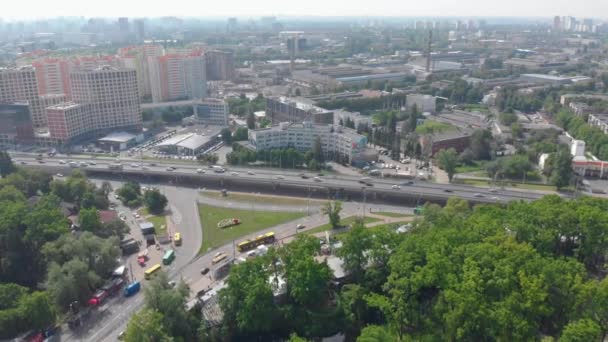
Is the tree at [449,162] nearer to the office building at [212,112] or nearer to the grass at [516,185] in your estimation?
the grass at [516,185]

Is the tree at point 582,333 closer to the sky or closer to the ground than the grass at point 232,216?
closer to the sky

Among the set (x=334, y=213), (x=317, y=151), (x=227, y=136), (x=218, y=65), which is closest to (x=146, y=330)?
(x=334, y=213)

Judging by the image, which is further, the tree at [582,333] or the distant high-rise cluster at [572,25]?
the distant high-rise cluster at [572,25]

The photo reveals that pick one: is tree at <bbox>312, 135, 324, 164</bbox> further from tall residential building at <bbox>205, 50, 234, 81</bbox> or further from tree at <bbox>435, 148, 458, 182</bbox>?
tall residential building at <bbox>205, 50, 234, 81</bbox>

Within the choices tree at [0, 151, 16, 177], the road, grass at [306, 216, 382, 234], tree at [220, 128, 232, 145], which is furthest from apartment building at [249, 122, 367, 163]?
tree at [0, 151, 16, 177]

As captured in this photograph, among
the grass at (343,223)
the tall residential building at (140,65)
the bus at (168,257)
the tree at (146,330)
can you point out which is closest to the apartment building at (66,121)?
the tall residential building at (140,65)

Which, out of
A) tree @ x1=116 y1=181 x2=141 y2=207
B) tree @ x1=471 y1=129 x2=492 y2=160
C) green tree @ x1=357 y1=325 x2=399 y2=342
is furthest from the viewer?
tree @ x1=471 y1=129 x2=492 y2=160

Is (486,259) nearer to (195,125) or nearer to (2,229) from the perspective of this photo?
(2,229)

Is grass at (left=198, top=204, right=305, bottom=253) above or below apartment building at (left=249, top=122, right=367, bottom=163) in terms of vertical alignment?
below
